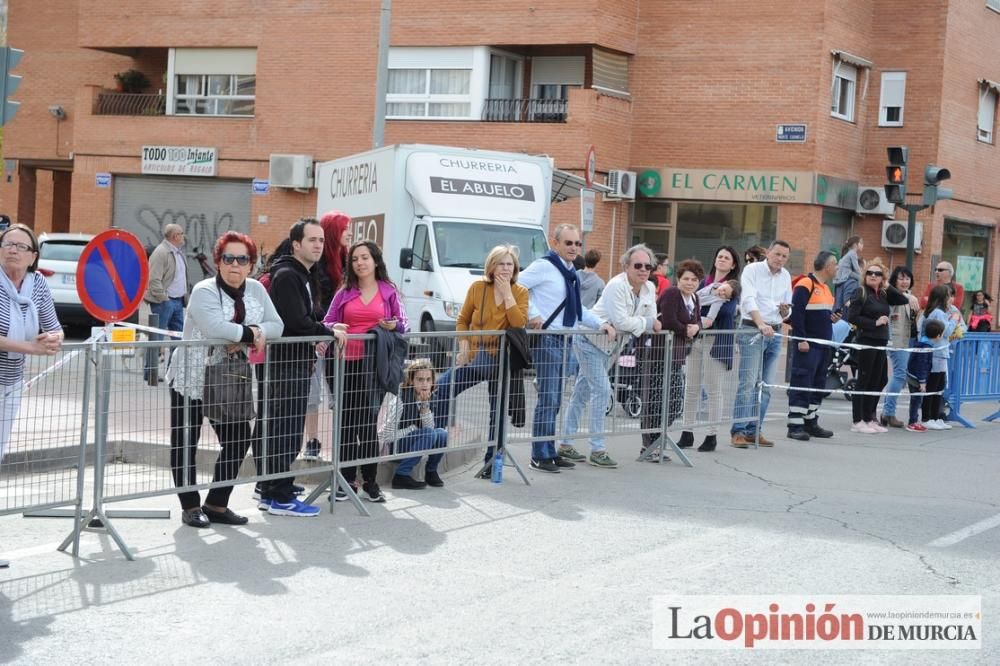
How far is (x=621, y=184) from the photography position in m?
28.4

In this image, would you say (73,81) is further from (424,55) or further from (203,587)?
(203,587)

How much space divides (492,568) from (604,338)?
12.8 feet

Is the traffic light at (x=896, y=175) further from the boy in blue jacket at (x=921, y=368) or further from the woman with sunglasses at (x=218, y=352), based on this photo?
the woman with sunglasses at (x=218, y=352)

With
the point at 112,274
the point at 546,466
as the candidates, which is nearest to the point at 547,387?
the point at 546,466

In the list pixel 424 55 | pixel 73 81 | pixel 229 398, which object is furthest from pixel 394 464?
pixel 73 81

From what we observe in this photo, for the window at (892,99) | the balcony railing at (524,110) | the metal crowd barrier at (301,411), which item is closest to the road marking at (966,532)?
the metal crowd barrier at (301,411)

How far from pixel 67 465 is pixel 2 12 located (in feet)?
116

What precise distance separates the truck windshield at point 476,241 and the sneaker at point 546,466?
8422mm

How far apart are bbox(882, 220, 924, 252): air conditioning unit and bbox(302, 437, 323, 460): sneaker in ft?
73.2

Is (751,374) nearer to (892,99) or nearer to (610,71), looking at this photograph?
(610,71)

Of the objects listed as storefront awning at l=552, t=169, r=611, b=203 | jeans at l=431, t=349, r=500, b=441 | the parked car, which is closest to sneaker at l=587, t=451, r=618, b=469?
jeans at l=431, t=349, r=500, b=441

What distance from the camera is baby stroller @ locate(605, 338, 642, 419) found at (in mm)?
10859

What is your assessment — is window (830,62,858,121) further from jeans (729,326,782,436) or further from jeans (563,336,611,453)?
jeans (563,336,611,453)

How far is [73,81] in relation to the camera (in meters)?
37.4
